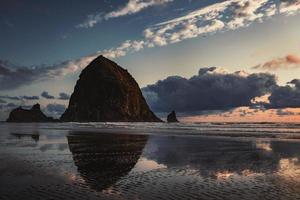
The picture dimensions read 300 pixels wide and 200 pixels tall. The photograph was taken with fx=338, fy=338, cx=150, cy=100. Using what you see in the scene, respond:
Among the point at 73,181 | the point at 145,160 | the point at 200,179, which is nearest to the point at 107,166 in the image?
the point at 145,160

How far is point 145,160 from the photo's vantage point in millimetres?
26219

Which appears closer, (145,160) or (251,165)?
(251,165)

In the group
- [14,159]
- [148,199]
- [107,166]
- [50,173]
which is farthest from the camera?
[14,159]

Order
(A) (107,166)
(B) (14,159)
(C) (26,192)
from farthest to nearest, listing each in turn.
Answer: (B) (14,159) → (A) (107,166) → (C) (26,192)

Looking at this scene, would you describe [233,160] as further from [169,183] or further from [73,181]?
[73,181]

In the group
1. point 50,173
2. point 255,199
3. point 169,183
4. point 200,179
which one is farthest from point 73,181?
point 255,199

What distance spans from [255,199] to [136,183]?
19.5ft

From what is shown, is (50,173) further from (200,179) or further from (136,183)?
(200,179)

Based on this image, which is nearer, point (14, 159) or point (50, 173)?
point (50, 173)

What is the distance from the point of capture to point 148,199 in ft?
44.1

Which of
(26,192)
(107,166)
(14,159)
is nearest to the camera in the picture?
(26,192)

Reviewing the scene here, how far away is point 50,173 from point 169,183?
23.5 ft

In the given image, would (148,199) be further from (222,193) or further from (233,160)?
(233,160)

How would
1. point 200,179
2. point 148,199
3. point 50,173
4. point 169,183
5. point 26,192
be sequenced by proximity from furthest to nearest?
point 50,173, point 200,179, point 169,183, point 26,192, point 148,199
